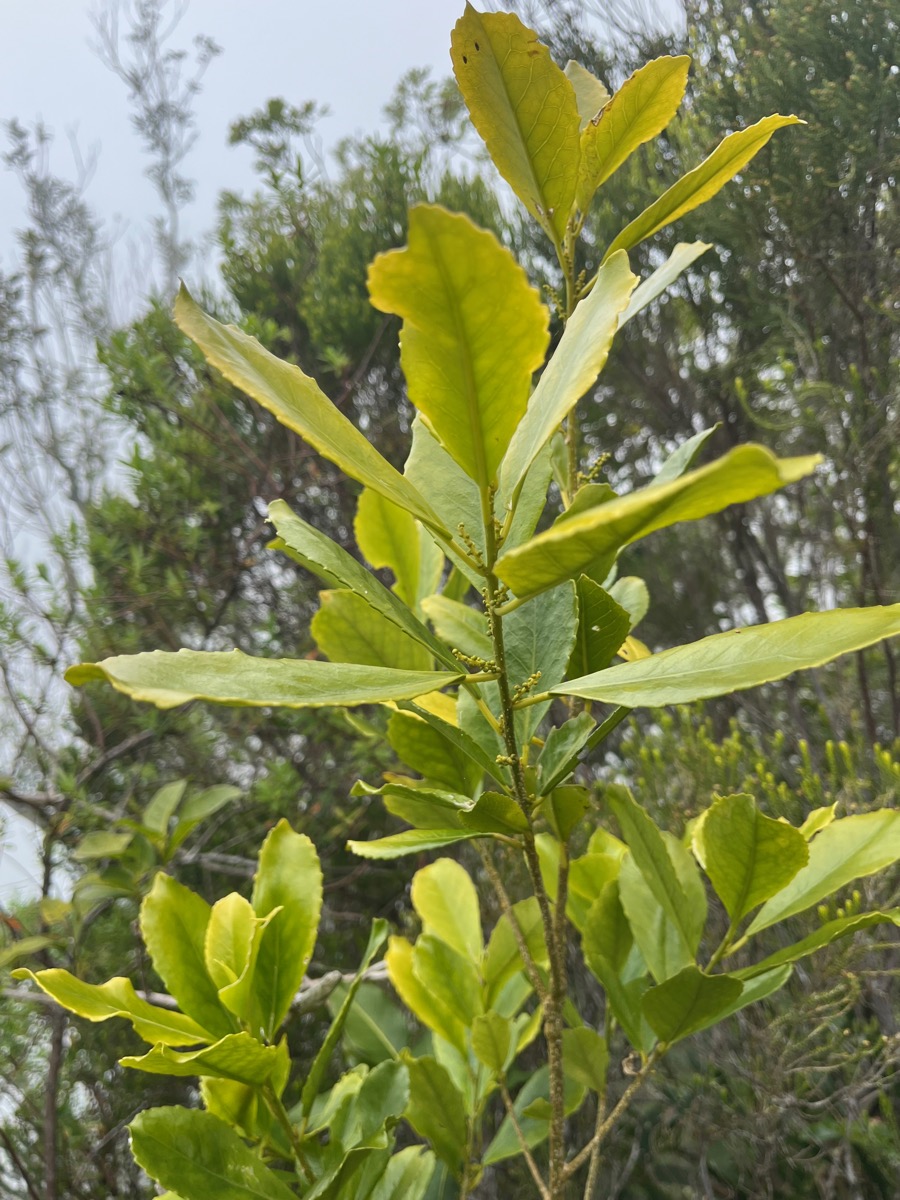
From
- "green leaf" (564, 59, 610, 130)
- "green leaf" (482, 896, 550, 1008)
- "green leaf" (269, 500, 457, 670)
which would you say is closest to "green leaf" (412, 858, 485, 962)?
"green leaf" (482, 896, 550, 1008)

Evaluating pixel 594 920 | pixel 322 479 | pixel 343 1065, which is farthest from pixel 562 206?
pixel 343 1065

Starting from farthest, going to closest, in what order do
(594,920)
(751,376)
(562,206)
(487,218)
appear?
1. (487,218)
2. (751,376)
3. (594,920)
4. (562,206)

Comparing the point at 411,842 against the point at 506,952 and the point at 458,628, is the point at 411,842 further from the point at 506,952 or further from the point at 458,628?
the point at 506,952

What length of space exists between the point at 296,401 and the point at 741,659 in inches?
7.9

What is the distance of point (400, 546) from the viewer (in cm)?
55

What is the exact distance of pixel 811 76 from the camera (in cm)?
145

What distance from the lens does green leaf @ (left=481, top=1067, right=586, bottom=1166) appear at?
24.1 inches

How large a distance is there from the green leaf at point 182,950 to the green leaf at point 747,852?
324 mm

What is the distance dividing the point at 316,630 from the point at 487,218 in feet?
6.52

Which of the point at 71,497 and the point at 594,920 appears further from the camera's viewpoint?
the point at 71,497

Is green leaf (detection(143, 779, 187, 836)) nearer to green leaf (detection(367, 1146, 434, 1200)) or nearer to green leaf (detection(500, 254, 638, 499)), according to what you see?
green leaf (detection(367, 1146, 434, 1200))

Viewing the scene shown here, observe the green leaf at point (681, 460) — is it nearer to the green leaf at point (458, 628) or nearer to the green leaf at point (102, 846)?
the green leaf at point (458, 628)

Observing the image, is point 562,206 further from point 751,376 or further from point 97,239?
point 97,239

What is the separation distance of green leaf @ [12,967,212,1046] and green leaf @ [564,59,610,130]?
0.58m
